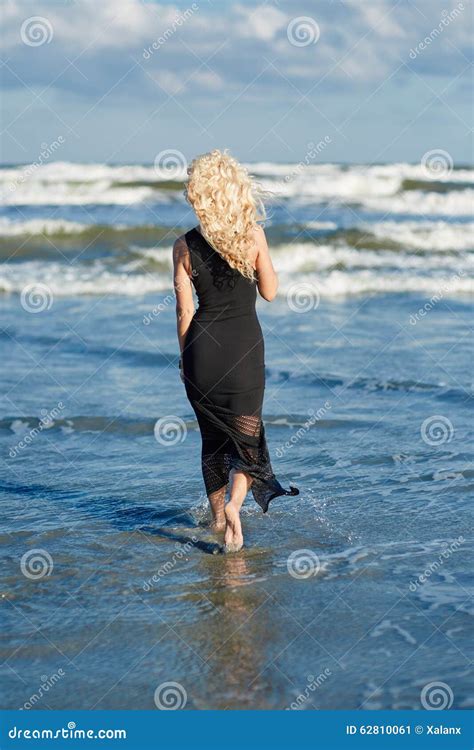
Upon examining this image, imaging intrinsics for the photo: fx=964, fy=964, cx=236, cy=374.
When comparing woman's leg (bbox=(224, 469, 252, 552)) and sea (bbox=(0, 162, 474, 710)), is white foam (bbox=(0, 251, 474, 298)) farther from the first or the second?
woman's leg (bbox=(224, 469, 252, 552))

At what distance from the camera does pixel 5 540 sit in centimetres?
508

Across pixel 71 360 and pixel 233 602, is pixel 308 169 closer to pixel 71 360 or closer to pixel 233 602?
pixel 71 360

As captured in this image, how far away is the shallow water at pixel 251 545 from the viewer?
3.66 metres

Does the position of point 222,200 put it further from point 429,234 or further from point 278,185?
Result: point 278,185

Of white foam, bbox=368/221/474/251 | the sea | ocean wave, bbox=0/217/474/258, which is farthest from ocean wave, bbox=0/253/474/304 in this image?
white foam, bbox=368/221/474/251

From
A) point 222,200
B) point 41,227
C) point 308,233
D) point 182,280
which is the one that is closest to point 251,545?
point 182,280

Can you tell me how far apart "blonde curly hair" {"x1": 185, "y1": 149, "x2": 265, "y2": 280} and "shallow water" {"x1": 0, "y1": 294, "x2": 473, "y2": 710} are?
1580 mm

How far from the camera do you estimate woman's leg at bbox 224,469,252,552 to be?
4824 mm

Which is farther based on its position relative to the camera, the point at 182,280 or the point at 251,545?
the point at 251,545

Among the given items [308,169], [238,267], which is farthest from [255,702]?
[308,169]

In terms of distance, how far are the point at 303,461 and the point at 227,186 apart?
2527 millimetres

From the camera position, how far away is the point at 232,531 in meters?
4.86

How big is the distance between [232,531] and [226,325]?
1037 mm

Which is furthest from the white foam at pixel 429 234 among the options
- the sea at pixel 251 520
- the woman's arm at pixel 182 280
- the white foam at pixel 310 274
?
the woman's arm at pixel 182 280
